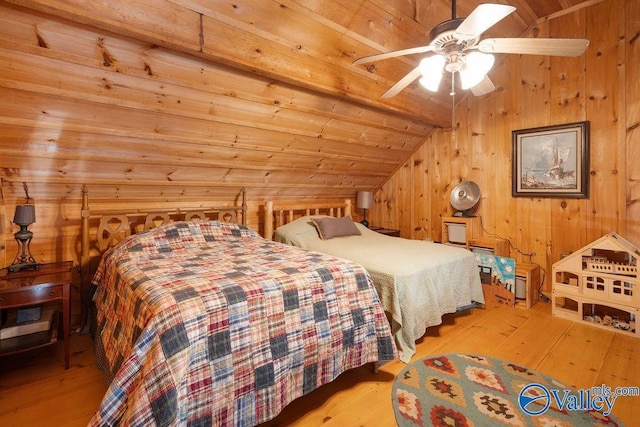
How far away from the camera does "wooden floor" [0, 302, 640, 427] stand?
5.28 ft

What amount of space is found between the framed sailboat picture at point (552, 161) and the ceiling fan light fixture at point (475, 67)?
179 centimetres

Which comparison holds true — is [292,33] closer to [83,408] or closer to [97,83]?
[97,83]

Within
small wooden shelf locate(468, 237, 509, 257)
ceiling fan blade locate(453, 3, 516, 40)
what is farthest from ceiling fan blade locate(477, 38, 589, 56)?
small wooden shelf locate(468, 237, 509, 257)

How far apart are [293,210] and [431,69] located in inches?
95.3

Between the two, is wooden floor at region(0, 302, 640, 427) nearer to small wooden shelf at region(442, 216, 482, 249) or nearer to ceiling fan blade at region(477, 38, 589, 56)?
small wooden shelf at region(442, 216, 482, 249)

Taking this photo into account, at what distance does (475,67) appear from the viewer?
1.75 m

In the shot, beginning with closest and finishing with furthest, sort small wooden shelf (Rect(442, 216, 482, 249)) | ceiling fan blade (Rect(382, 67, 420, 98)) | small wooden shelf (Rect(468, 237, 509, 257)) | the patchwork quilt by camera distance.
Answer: the patchwork quilt < ceiling fan blade (Rect(382, 67, 420, 98)) < small wooden shelf (Rect(468, 237, 509, 257)) < small wooden shelf (Rect(442, 216, 482, 249))

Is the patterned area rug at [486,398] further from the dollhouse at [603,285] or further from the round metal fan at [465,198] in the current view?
the round metal fan at [465,198]

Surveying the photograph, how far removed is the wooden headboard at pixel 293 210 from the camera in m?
3.53

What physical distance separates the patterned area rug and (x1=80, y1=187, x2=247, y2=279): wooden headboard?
7.91ft

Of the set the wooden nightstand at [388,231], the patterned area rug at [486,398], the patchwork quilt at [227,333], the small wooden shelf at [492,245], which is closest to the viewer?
the patchwork quilt at [227,333]

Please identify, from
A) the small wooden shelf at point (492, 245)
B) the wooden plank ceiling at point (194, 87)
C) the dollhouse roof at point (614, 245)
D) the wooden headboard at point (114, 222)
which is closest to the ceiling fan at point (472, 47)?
the wooden plank ceiling at point (194, 87)

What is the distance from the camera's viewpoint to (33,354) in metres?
2.18

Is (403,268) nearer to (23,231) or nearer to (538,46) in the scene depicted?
(538,46)
